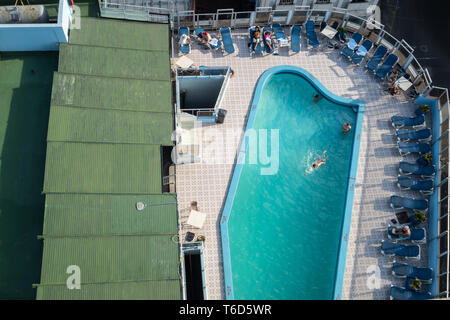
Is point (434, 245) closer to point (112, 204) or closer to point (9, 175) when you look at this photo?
point (112, 204)

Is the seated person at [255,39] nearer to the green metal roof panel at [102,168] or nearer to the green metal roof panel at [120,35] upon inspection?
the green metal roof panel at [120,35]

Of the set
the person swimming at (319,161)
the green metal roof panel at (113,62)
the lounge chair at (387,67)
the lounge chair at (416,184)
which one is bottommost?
the lounge chair at (416,184)

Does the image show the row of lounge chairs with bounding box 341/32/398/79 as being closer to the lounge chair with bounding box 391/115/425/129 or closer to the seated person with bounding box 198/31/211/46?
the lounge chair with bounding box 391/115/425/129

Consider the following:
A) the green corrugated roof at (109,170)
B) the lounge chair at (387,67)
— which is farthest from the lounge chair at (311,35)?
the green corrugated roof at (109,170)

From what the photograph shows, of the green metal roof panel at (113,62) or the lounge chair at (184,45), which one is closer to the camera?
the green metal roof panel at (113,62)

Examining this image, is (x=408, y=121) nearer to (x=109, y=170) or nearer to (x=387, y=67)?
(x=387, y=67)

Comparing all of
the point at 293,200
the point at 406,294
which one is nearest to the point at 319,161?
the point at 293,200
